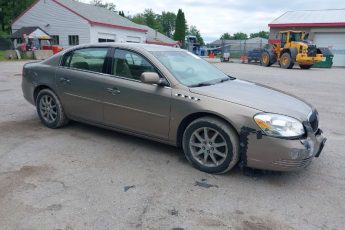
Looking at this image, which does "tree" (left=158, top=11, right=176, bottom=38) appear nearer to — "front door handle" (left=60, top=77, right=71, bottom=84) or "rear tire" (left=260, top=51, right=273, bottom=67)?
"rear tire" (left=260, top=51, right=273, bottom=67)

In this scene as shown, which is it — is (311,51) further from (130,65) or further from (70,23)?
(70,23)

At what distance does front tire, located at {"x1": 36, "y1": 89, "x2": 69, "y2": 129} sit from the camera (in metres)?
5.21

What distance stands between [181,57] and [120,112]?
1.24 m

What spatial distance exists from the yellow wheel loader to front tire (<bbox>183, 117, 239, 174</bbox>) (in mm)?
19666

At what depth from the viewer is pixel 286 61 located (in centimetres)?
2231

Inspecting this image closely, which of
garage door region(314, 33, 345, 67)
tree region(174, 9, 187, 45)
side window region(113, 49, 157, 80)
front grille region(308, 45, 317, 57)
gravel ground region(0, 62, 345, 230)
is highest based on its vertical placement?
tree region(174, 9, 187, 45)

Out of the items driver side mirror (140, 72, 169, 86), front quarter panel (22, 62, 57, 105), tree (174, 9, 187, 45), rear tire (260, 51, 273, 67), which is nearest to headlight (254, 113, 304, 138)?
driver side mirror (140, 72, 169, 86)

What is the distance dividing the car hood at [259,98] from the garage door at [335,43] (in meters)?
30.7

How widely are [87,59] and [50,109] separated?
111 centimetres

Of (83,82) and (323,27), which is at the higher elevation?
(323,27)

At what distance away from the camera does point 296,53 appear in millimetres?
21609

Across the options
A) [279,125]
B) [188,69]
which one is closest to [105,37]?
[188,69]

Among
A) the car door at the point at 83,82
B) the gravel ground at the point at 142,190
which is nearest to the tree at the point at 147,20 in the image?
the car door at the point at 83,82

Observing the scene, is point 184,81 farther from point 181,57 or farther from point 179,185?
point 179,185
